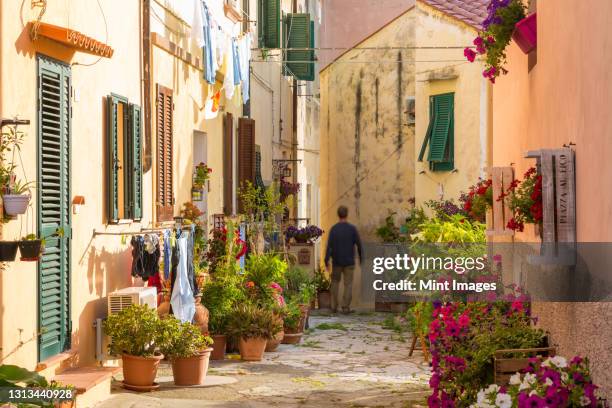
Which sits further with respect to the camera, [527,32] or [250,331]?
[250,331]

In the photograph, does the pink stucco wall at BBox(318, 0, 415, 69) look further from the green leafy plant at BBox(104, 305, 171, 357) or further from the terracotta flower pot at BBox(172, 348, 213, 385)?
the green leafy plant at BBox(104, 305, 171, 357)

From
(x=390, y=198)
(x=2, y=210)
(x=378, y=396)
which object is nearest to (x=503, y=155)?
(x=378, y=396)

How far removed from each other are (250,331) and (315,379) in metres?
1.49

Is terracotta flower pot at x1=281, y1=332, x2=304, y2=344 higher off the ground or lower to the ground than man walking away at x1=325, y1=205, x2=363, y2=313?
lower

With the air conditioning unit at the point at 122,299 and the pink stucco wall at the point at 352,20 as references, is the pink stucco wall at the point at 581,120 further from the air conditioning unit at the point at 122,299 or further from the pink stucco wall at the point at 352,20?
the pink stucco wall at the point at 352,20

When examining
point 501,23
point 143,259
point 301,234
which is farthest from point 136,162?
point 301,234

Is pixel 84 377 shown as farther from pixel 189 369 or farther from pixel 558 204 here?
pixel 558 204

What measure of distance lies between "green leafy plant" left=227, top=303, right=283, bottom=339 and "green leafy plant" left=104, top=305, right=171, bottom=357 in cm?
272

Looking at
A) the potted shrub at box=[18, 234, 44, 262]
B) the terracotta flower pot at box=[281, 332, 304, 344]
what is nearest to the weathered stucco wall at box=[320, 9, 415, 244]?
the terracotta flower pot at box=[281, 332, 304, 344]

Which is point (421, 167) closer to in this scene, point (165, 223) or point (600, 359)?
point (165, 223)

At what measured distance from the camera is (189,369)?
11.3 metres

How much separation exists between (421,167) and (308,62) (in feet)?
11.6

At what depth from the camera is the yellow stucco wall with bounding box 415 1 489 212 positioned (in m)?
20.2

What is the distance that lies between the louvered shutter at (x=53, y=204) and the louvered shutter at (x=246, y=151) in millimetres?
8584
